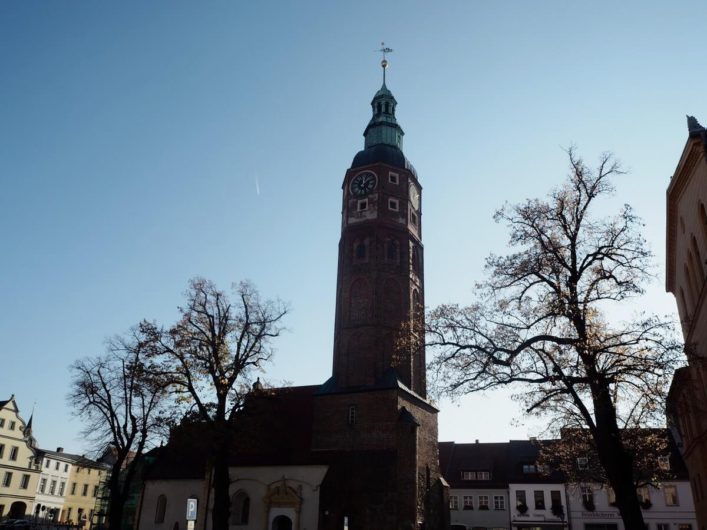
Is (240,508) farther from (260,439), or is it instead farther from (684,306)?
(684,306)

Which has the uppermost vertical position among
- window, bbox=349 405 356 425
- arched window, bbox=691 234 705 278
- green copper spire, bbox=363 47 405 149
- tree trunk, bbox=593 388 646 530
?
green copper spire, bbox=363 47 405 149

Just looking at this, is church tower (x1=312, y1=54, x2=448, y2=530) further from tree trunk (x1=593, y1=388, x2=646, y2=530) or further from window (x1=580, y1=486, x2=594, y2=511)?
window (x1=580, y1=486, x2=594, y2=511)

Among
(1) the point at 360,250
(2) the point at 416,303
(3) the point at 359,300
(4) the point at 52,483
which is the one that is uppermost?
(1) the point at 360,250

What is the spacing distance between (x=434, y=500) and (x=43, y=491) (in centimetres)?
4600

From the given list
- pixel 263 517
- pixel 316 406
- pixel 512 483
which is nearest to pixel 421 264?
pixel 316 406

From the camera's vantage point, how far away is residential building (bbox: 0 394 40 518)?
2035 inches

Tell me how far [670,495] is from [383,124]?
34.7m

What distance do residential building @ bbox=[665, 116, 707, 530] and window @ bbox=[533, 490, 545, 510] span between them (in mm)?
20124

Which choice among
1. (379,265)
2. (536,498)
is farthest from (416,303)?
(536,498)

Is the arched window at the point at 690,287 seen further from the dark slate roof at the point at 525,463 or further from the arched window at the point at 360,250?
the dark slate roof at the point at 525,463

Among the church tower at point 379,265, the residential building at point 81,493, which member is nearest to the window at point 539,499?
the church tower at point 379,265

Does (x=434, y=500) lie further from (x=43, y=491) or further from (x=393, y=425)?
(x=43, y=491)

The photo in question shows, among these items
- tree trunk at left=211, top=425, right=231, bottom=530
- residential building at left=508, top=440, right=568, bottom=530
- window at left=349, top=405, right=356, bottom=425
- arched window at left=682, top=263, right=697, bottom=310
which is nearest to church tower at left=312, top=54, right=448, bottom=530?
window at left=349, top=405, right=356, bottom=425

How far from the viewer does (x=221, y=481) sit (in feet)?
Result: 86.7
